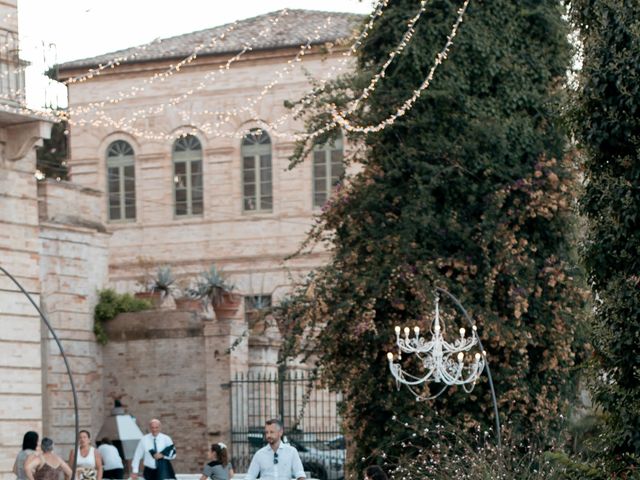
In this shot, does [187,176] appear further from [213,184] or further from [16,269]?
[16,269]

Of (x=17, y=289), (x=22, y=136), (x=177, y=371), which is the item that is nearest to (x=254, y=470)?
(x=17, y=289)

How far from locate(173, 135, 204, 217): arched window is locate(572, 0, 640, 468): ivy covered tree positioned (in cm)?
3130

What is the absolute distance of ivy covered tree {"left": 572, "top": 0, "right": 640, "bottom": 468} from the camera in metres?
13.8

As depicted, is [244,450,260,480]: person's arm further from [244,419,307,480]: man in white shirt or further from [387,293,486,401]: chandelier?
[387,293,486,401]: chandelier

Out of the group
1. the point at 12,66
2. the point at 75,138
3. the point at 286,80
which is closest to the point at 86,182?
the point at 75,138

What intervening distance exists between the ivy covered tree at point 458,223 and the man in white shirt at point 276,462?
709 centimetres

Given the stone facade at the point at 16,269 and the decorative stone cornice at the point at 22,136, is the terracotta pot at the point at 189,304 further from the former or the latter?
the decorative stone cornice at the point at 22,136

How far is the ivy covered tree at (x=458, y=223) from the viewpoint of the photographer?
24141mm

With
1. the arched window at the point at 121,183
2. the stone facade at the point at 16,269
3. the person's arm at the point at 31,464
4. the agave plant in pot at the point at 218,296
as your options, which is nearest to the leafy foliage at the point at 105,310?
the agave plant in pot at the point at 218,296

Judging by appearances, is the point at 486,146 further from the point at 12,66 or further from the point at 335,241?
the point at 12,66

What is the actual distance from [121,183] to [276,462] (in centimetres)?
2968

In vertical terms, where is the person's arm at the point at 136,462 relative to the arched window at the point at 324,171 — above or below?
below

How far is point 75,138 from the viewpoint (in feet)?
152

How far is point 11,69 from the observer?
24.8 meters
